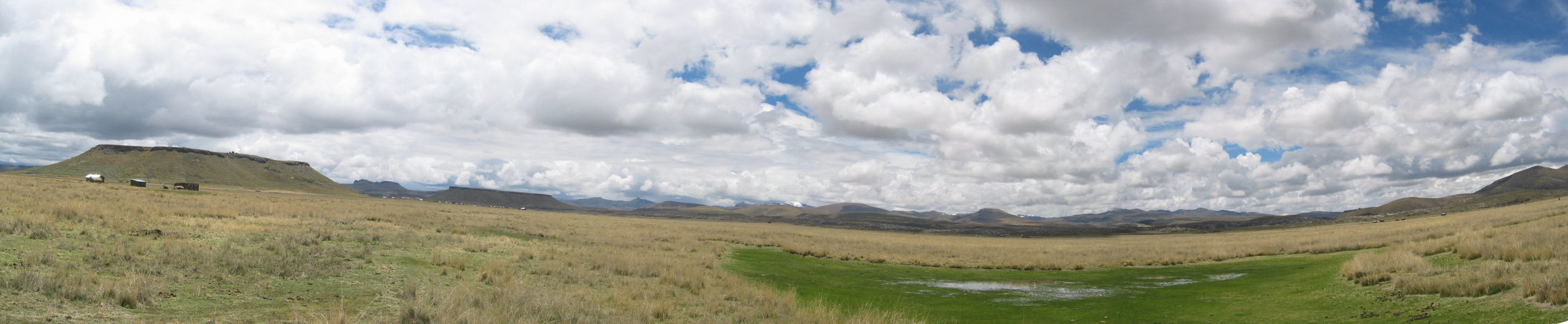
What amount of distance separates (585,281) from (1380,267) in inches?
731

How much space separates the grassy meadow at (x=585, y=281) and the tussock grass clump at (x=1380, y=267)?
0.05m

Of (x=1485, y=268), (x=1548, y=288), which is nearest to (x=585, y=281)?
(x=1548, y=288)

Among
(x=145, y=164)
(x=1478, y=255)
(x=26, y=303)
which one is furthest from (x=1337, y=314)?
(x=145, y=164)

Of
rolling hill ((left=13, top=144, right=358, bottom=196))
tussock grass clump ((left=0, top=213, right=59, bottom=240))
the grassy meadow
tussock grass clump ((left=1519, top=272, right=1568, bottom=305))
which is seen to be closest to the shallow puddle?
the grassy meadow

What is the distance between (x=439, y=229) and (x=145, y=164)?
776ft

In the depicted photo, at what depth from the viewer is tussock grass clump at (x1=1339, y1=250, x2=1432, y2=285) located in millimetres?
13062

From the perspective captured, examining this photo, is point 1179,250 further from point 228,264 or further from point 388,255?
point 228,264

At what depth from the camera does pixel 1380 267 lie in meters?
13.7

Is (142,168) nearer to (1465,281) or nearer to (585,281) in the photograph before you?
(585,281)

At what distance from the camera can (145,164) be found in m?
182

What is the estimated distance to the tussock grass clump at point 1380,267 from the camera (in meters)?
13.1

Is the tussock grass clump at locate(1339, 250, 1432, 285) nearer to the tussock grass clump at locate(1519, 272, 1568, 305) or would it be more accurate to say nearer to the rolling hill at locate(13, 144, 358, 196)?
the tussock grass clump at locate(1519, 272, 1568, 305)

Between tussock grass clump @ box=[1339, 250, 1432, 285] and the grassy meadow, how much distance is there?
0.05m

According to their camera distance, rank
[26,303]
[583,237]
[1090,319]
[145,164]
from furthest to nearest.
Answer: [145,164], [583,237], [1090,319], [26,303]
